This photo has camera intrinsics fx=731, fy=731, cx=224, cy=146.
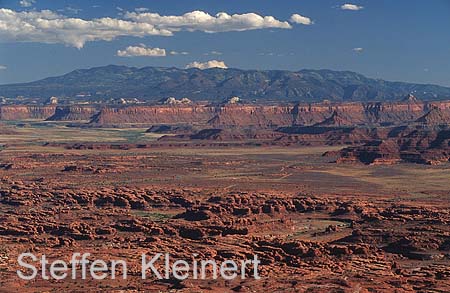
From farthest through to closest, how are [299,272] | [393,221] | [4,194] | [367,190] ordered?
[367,190] → [4,194] → [393,221] → [299,272]

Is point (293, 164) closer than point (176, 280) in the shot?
No

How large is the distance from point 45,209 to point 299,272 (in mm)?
39530

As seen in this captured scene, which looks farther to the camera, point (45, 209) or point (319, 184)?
point (319, 184)

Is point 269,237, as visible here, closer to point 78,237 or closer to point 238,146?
point 78,237

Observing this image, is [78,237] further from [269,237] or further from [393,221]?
[393,221]

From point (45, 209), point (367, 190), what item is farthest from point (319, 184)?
point (45, 209)

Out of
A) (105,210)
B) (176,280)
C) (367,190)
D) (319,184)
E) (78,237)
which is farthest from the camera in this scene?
(319,184)

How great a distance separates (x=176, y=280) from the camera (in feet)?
142

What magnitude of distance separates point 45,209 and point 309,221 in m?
28.1

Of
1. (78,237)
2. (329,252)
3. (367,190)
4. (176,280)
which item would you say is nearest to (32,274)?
(176,280)

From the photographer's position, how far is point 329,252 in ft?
172

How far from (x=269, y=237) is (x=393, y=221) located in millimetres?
13519

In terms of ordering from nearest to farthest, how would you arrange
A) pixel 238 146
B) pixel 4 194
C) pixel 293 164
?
pixel 4 194
pixel 293 164
pixel 238 146

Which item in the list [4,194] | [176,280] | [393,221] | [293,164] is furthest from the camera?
[293,164]
